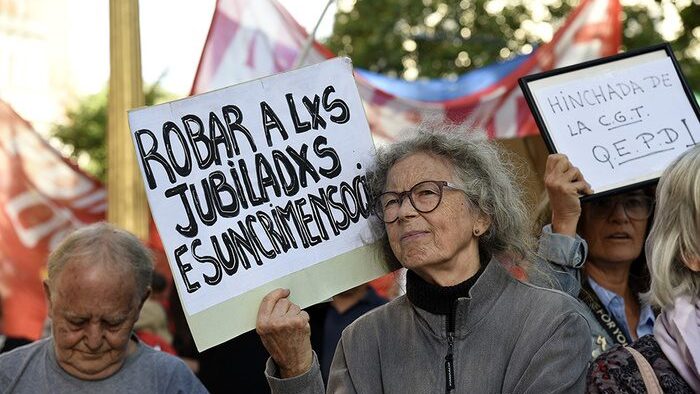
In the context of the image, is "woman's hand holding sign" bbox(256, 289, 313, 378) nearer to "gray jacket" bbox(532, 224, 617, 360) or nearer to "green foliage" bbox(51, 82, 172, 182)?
"gray jacket" bbox(532, 224, 617, 360)

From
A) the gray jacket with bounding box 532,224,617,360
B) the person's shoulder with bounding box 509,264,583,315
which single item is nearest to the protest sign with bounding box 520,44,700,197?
the gray jacket with bounding box 532,224,617,360

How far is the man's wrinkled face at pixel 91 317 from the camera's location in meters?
3.44

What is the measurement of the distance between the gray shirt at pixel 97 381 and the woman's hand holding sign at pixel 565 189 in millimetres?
1233

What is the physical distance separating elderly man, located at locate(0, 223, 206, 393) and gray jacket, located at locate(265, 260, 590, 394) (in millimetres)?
557

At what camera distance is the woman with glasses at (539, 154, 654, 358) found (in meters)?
3.59

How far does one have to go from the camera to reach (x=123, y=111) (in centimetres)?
723

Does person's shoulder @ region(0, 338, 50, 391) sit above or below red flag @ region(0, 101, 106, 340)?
below

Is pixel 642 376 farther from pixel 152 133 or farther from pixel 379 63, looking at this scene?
pixel 379 63

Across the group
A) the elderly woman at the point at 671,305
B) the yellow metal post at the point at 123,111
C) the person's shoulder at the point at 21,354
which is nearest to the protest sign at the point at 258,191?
the person's shoulder at the point at 21,354

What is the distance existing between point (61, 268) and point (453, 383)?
1297 millimetres

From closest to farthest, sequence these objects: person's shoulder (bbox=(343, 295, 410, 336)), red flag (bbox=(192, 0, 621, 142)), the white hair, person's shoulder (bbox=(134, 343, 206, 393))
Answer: the white hair < person's shoulder (bbox=(343, 295, 410, 336)) < person's shoulder (bbox=(134, 343, 206, 393)) < red flag (bbox=(192, 0, 621, 142))

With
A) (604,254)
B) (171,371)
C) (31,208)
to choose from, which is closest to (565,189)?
(604,254)

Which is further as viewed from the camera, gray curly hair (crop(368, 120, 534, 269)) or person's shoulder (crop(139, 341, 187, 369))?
person's shoulder (crop(139, 341, 187, 369))

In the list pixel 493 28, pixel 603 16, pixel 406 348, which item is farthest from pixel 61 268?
pixel 493 28
